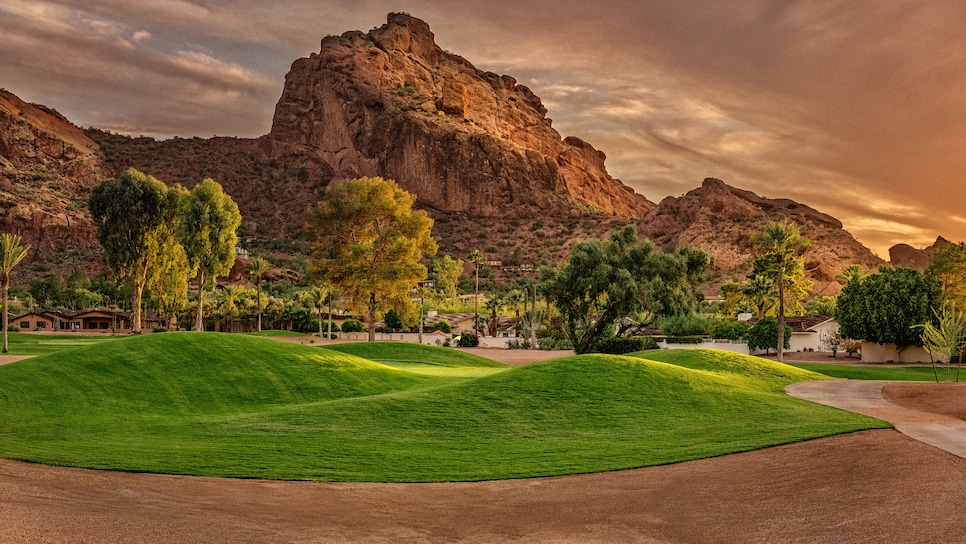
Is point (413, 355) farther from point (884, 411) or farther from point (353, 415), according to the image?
point (884, 411)

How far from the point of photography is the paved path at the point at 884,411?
48.4 feet

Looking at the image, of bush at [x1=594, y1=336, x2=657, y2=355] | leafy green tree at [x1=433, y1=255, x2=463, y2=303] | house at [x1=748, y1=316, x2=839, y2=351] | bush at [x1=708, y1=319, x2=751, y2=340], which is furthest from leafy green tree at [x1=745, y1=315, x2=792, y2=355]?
leafy green tree at [x1=433, y1=255, x2=463, y2=303]

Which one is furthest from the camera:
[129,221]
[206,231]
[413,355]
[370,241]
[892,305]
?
[129,221]

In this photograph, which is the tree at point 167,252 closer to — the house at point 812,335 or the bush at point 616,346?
the bush at point 616,346

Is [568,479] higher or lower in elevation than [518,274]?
lower

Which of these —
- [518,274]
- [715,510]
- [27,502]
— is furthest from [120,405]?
[518,274]

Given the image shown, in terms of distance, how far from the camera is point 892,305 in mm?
52750

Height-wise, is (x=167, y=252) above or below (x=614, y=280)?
above

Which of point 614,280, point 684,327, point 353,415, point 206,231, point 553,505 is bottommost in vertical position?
point 553,505

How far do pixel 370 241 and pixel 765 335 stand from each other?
116 feet

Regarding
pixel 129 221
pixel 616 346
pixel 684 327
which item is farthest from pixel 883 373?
pixel 129 221

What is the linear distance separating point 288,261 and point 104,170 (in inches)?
2932

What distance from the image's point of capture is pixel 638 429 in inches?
729

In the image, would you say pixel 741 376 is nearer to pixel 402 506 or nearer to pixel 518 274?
pixel 402 506
